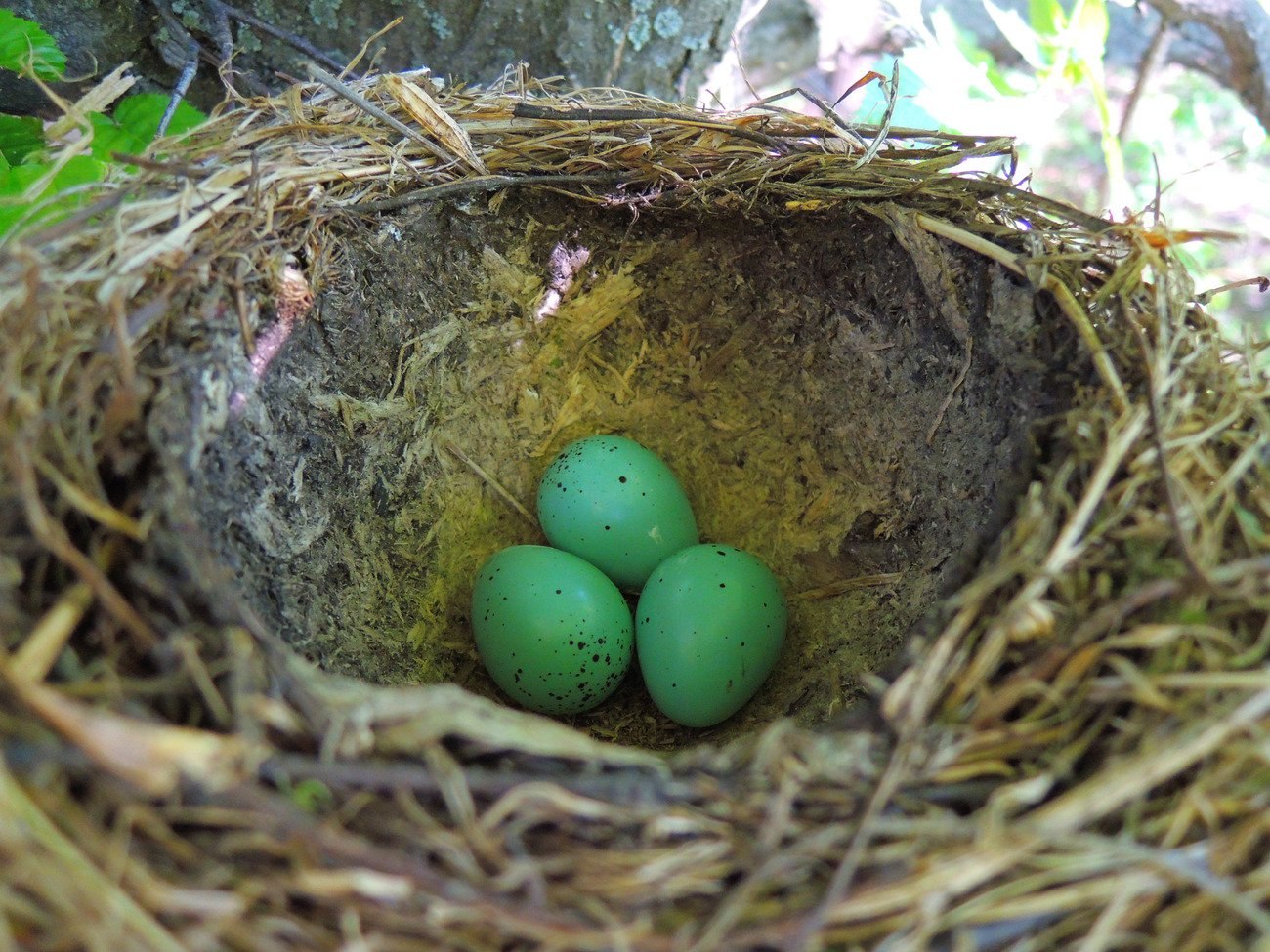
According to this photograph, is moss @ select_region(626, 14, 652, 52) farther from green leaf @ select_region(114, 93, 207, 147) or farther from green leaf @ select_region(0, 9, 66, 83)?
green leaf @ select_region(0, 9, 66, 83)

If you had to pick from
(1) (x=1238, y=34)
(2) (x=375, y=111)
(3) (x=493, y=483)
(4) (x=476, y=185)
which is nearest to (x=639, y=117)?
(4) (x=476, y=185)

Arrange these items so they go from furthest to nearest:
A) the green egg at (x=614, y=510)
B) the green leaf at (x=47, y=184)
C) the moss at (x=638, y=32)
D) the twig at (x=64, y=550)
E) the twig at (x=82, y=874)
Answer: the moss at (x=638, y=32)
the green egg at (x=614, y=510)
the green leaf at (x=47, y=184)
the twig at (x=64, y=550)
the twig at (x=82, y=874)

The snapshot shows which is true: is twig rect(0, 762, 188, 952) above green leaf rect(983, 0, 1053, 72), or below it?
below

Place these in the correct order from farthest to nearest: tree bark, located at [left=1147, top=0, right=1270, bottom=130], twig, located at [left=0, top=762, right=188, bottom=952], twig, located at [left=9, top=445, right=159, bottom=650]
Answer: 1. tree bark, located at [left=1147, top=0, right=1270, bottom=130]
2. twig, located at [left=9, top=445, right=159, bottom=650]
3. twig, located at [left=0, top=762, right=188, bottom=952]

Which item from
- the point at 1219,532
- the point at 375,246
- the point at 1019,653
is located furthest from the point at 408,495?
the point at 1219,532

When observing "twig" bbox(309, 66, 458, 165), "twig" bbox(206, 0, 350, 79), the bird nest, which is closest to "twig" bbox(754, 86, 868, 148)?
the bird nest

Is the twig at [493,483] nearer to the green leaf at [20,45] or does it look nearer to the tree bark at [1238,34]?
the green leaf at [20,45]

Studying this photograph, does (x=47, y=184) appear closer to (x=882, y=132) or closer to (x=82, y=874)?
(x=82, y=874)

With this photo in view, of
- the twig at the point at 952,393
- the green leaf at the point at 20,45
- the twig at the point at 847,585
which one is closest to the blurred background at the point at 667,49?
the green leaf at the point at 20,45
